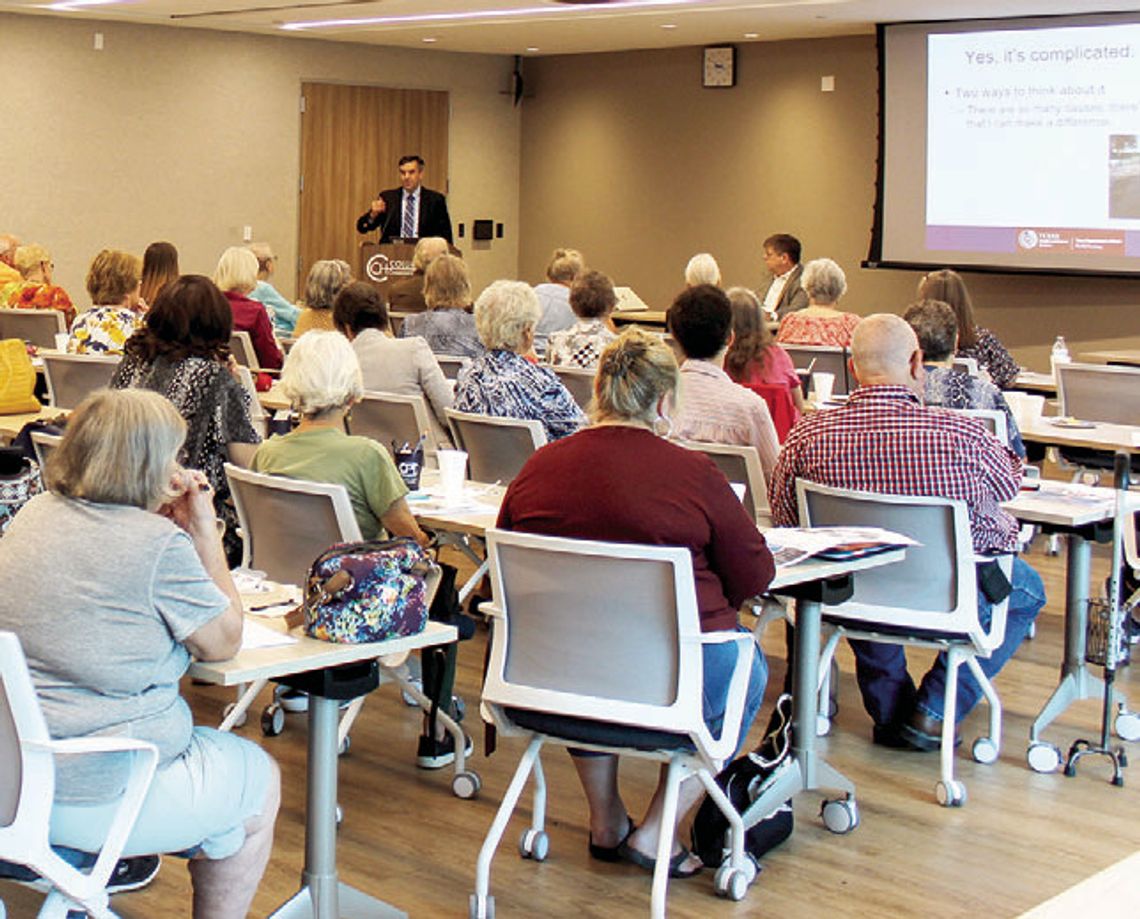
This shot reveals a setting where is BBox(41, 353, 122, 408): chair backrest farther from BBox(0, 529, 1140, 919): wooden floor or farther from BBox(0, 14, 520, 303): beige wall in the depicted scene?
BBox(0, 14, 520, 303): beige wall

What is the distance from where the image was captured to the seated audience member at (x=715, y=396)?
534 centimetres

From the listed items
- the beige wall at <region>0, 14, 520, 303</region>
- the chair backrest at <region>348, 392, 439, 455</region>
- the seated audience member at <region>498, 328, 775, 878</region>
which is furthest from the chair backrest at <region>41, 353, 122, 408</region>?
the beige wall at <region>0, 14, 520, 303</region>

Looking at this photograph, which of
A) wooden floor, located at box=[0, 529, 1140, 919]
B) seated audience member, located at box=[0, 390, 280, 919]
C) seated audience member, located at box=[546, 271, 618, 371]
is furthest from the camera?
seated audience member, located at box=[546, 271, 618, 371]

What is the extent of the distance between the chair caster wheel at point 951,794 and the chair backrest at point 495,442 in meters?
1.75

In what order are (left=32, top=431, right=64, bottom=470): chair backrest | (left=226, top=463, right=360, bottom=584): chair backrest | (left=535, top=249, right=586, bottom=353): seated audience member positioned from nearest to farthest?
(left=226, top=463, right=360, bottom=584): chair backrest, (left=32, top=431, right=64, bottom=470): chair backrest, (left=535, top=249, right=586, bottom=353): seated audience member

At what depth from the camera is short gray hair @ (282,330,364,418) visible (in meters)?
4.51

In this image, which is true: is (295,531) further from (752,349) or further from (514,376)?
(752,349)

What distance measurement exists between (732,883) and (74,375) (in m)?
4.04

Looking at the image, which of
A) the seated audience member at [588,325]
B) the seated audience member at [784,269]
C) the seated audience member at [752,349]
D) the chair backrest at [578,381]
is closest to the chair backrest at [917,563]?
the seated audience member at [752,349]

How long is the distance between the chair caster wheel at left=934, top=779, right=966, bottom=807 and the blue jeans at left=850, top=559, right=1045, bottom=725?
498mm

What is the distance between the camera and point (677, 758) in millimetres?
3701

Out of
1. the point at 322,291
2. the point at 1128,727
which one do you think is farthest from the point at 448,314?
the point at 1128,727

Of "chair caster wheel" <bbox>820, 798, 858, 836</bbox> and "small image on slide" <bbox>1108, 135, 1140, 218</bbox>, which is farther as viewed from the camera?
"small image on slide" <bbox>1108, 135, 1140, 218</bbox>

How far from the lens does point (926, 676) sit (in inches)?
204
